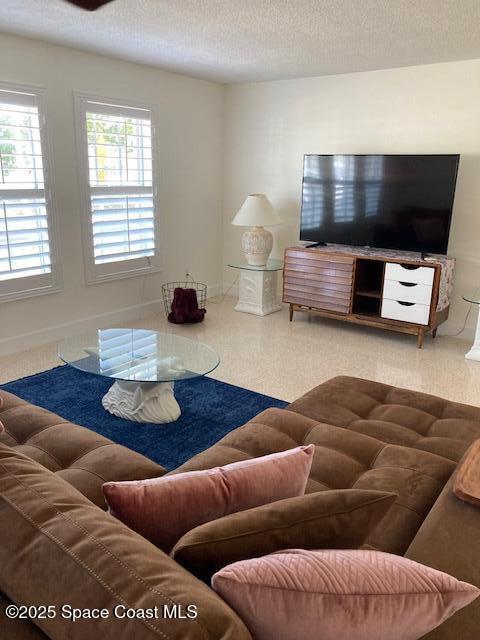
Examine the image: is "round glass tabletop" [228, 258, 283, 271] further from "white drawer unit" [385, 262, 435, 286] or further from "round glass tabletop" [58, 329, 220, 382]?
"round glass tabletop" [58, 329, 220, 382]

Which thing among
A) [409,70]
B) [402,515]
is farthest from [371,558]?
[409,70]

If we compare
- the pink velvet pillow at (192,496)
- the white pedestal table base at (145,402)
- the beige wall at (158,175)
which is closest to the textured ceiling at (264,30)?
the beige wall at (158,175)

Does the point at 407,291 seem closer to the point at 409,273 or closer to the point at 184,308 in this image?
the point at 409,273

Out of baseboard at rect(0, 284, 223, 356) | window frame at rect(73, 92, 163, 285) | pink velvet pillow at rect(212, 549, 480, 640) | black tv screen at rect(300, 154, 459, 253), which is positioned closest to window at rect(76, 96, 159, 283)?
window frame at rect(73, 92, 163, 285)

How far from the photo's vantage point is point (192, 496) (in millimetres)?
1066

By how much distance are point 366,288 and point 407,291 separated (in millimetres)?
483

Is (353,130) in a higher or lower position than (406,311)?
higher

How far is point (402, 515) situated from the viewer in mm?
1345

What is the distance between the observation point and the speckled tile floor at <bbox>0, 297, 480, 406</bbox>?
11.4ft

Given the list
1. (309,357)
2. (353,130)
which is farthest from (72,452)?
(353,130)

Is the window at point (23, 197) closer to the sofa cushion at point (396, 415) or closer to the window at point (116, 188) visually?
the window at point (116, 188)

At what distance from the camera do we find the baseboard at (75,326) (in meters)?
3.97

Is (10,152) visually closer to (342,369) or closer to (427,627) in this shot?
(342,369)

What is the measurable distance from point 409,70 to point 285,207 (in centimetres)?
168
